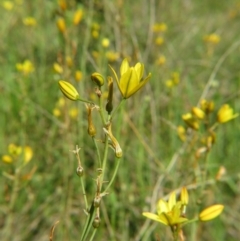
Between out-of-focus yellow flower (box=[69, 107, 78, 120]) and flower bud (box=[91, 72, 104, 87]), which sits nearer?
flower bud (box=[91, 72, 104, 87])

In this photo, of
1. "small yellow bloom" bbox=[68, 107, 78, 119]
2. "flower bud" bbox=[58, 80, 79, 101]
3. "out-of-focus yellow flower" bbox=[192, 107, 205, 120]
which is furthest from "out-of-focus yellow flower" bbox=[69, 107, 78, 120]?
"flower bud" bbox=[58, 80, 79, 101]

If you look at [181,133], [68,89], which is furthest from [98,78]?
[181,133]

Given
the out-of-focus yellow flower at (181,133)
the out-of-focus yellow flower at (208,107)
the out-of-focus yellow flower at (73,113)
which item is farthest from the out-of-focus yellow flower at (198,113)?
the out-of-focus yellow flower at (73,113)

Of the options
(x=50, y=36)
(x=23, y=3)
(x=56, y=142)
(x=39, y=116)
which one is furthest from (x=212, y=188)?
(x=23, y=3)

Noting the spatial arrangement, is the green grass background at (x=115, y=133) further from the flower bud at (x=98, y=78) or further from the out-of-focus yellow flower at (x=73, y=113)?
the flower bud at (x=98, y=78)

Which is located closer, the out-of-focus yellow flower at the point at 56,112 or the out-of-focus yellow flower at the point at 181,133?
the out-of-focus yellow flower at the point at 181,133

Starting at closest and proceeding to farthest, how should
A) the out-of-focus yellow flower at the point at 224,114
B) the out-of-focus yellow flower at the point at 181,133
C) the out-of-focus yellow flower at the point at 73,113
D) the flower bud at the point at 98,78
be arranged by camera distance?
the flower bud at the point at 98,78, the out-of-focus yellow flower at the point at 224,114, the out-of-focus yellow flower at the point at 181,133, the out-of-focus yellow flower at the point at 73,113

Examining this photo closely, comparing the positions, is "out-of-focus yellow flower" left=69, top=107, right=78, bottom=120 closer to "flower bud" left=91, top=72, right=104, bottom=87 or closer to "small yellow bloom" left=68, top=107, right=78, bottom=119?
"small yellow bloom" left=68, top=107, right=78, bottom=119

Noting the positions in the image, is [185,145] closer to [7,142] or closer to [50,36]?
[7,142]
